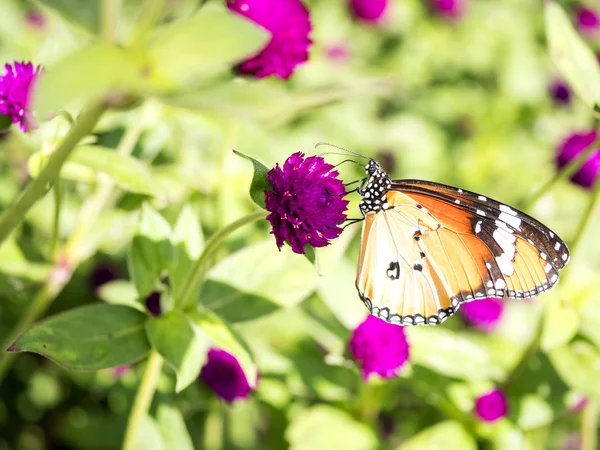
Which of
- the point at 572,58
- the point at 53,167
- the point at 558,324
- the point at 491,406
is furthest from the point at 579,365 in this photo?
the point at 53,167

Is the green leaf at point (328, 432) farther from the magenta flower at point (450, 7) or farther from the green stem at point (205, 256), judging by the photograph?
the magenta flower at point (450, 7)

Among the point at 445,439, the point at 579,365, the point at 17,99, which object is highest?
the point at 17,99

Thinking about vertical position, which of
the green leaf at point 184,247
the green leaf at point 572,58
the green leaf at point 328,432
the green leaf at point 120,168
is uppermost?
the green leaf at point 572,58

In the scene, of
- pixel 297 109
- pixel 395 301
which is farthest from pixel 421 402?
pixel 297 109

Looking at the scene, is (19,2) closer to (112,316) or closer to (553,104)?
(112,316)

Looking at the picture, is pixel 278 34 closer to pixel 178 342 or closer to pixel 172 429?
pixel 178 342

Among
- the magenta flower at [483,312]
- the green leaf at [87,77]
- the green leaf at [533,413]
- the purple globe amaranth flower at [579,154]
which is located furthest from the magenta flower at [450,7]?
the green leaf at [87,77]

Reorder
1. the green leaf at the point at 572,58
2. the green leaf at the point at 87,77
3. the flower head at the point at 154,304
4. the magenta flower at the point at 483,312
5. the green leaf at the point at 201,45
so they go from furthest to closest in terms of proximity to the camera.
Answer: the magenta flower at the point at 483,312 < the green leaf at the point at 572,58 < the flower head at the point at 154,304 < the green leaf at the point at 201,45 < the green leaf at the point at 87,77
